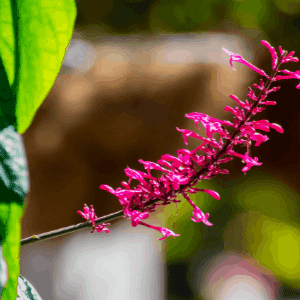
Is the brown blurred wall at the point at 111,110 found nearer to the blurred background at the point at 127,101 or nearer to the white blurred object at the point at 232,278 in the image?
the blurred background at the point at 127,101

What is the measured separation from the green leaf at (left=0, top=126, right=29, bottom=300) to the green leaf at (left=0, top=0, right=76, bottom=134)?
0.06m

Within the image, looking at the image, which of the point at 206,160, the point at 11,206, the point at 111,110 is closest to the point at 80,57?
the point at 111,110

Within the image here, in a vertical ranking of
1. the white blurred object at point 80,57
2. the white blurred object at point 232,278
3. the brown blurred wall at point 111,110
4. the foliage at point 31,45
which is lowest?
the white blurred object at point 232,278

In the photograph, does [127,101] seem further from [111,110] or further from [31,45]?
[31,45]

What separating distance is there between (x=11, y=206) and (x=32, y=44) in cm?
10

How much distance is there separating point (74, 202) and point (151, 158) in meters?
0.51

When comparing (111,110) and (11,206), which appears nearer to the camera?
(11,206)

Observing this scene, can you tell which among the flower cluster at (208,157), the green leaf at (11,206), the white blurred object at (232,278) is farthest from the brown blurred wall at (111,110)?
the green leaf at (11,206)

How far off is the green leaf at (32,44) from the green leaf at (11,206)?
57 millimetres

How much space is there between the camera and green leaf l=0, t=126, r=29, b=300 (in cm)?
13

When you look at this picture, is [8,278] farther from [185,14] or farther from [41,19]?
[185,14]

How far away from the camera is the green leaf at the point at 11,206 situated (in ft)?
0.42

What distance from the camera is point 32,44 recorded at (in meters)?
0.19

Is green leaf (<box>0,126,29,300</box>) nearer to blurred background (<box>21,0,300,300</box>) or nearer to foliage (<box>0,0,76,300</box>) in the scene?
foliage (<box>0,0,76,300</box>)
